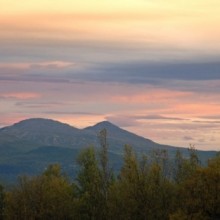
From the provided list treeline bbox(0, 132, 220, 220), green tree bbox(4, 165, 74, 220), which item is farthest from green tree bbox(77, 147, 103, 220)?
green tree bbox(4, 165, 74, 220)

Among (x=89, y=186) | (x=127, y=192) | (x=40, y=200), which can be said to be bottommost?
(x=40, y=200)

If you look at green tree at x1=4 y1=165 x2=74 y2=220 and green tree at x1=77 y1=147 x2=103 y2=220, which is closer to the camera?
green tree at x1=77 y1=147 x2=103 y2=220

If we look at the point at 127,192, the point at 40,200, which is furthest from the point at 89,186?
the point at 127,192

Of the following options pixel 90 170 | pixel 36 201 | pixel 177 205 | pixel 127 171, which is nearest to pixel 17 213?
pixel 36 201

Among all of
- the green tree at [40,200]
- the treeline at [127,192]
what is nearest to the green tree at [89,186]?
the treeline at [127,192]

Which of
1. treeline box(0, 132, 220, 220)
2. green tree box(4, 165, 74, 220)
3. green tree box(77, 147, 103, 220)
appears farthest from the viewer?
green tree box(4, 165, 74, 220)

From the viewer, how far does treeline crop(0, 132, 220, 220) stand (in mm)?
88981

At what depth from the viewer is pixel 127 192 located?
96.5 metres

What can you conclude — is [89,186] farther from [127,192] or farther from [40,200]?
[127,192]

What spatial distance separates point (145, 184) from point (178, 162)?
12855mm

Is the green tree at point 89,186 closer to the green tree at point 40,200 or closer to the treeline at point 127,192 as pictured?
the treeline at point 127,192

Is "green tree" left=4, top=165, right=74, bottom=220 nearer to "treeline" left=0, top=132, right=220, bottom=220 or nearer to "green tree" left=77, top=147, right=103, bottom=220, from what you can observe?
"treeline" left=0, top=132, right=220, bottom=220

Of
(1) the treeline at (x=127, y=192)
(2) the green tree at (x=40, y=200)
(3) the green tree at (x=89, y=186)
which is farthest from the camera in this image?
(2) the green tree at (x=40, y=200)

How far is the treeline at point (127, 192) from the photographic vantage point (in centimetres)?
8898
